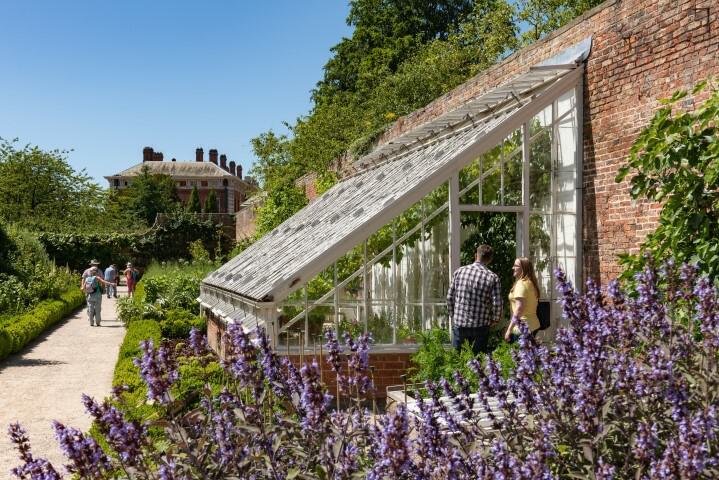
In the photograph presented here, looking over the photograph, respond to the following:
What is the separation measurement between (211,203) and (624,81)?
7993 centimetres

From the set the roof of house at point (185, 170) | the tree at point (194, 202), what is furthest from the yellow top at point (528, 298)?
the roof of house at point (185, 170)

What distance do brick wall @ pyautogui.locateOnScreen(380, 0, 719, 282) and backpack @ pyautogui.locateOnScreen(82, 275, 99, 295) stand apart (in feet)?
41.0

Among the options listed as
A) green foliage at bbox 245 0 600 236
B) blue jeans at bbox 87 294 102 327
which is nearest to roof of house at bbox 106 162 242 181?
green foliage at bbox 245 0 600 236

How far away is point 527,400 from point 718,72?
5362 mm

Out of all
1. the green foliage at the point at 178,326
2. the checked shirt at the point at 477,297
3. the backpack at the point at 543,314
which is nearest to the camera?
the checked shirt at the point at 477,297

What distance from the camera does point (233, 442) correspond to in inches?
127

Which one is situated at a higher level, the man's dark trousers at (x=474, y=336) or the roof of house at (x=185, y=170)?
the roof of house at (x=185, y=170)

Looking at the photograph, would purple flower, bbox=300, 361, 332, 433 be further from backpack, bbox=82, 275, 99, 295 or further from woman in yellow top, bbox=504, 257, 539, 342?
backpack, bbox=82, 275, 99, 295

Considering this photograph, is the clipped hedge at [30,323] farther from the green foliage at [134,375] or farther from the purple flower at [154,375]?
the purple flower at [154,375]

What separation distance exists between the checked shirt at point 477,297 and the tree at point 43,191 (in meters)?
39.9

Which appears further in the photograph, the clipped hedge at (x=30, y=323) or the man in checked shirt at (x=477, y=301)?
the clipped hedge at (x=30, y=323)

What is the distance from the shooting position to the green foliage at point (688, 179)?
Answer: 643 cm

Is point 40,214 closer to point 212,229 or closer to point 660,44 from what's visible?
point 212,229

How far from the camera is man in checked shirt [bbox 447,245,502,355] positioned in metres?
7.70
